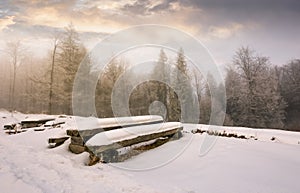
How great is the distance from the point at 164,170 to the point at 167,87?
97.3 ft

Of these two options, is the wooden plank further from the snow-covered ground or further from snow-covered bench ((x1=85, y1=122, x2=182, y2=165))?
snow-covered bench ((x1=85, y1=122, x2=182, y2=165))

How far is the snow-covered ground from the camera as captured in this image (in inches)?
168

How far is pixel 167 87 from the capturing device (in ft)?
115

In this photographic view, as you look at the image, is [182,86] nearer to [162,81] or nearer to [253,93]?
[162,81]

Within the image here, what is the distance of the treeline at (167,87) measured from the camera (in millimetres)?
27641

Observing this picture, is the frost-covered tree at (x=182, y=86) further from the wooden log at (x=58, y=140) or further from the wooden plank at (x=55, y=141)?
the wooden plank at (x=55, y=141)

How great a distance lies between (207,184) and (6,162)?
471 centimetres

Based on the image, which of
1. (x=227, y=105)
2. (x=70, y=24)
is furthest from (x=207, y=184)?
(x=227, y=105)

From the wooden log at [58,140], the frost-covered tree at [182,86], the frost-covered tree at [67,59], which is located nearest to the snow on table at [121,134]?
the wooden log at [58,140]

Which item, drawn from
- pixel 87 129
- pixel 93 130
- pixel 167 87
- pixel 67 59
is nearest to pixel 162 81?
pixel 167 87

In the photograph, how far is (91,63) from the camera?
30031 mm

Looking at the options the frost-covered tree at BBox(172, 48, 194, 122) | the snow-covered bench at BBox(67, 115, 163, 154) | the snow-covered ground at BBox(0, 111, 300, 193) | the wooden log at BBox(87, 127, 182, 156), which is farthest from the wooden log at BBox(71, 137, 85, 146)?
the frost-covered tree at BBox(172, 48, 194, 122)

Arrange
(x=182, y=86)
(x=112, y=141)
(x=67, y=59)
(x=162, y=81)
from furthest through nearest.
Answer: (x=162, y=81) < (x=182, y=86) < (x=67, y=59) < (x=112, y=141)

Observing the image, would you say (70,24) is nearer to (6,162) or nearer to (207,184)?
(6,162)
